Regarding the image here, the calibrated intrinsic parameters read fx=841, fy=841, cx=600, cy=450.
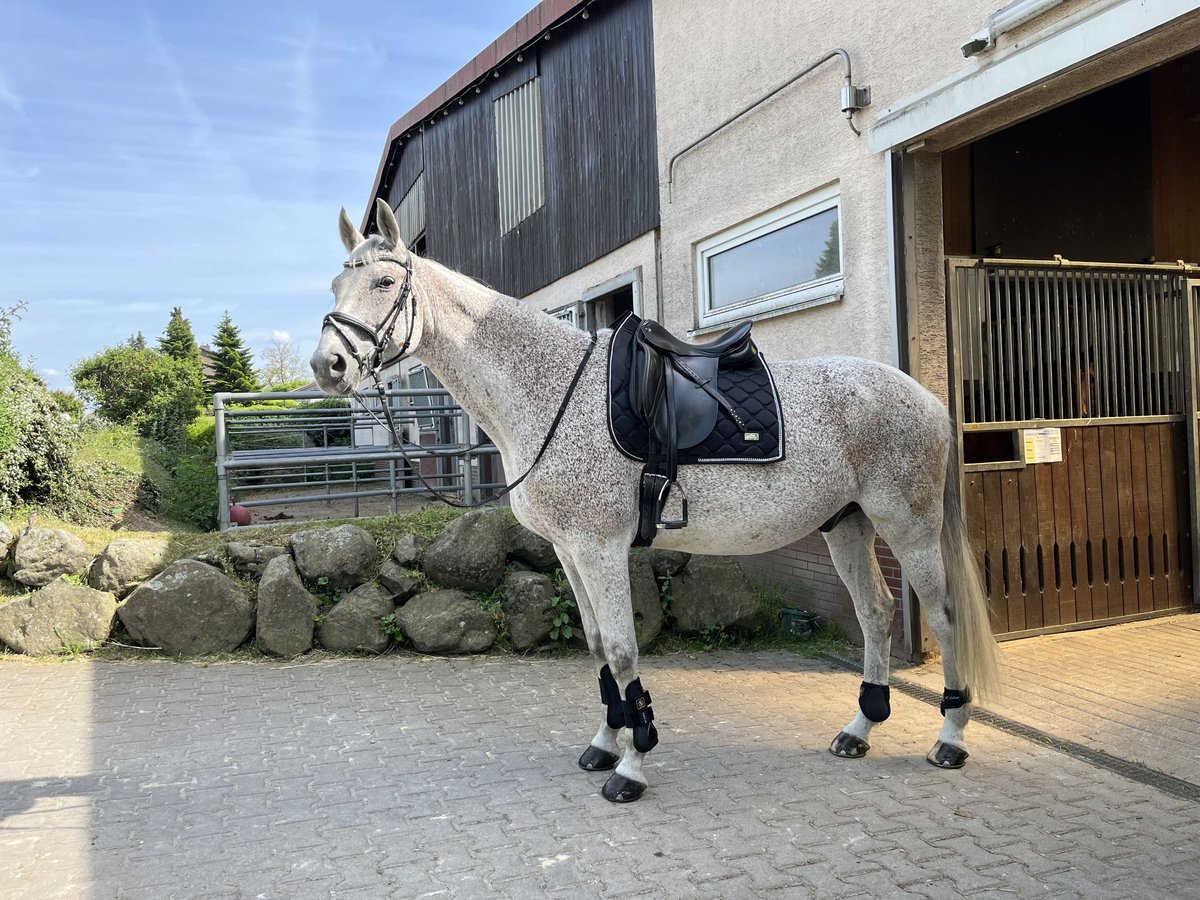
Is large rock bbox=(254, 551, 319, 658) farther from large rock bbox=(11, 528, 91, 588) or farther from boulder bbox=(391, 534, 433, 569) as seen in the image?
large rock bbox=(11, 528, 91, 588)

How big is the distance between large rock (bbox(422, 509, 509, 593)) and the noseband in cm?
288

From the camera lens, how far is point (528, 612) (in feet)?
19.7

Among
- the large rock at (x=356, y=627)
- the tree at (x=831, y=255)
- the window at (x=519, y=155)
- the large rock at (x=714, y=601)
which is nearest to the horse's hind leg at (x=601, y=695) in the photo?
the large rock at (x=714, y=601)

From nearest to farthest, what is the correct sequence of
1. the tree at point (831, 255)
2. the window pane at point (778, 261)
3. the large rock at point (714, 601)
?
1. the tree at point (831, 255)
2. the window pane at point (778, 261)
3. the large rock at point (714, 601)

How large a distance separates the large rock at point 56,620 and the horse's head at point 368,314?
392cm

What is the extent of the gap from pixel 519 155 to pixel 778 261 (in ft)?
19.6

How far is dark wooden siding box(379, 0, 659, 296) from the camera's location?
327 inches

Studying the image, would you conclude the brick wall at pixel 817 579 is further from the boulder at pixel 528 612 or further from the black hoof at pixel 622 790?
the black hoof at pixel 622 790

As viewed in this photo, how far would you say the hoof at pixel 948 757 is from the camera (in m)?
3.79

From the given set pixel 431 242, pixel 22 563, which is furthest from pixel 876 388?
pixel 431 242

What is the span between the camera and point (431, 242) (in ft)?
51.1

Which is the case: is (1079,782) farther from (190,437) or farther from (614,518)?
(190,437)

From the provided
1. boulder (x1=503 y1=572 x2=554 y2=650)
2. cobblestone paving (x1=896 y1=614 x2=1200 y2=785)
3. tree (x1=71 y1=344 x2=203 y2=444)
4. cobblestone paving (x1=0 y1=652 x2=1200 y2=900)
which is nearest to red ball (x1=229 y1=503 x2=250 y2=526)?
cobblestone paving (x1=0 y1=652 x2=1200 y2=900)

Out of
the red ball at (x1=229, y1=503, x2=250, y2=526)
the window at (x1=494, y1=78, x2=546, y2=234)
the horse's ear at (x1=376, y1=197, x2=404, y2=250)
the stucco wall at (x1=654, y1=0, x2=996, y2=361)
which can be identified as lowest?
the red ball at (x1=229, y1=503, x2=250, y2=526)
